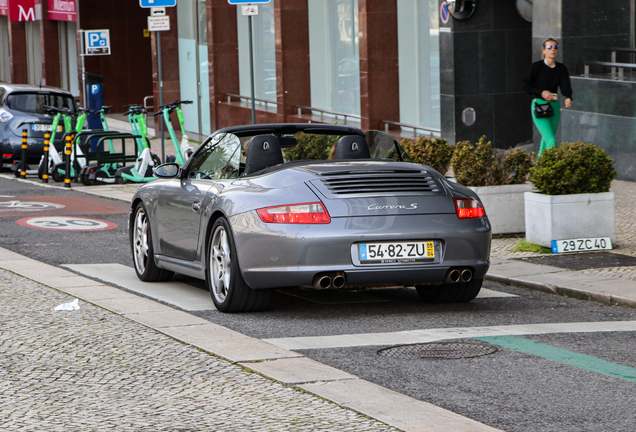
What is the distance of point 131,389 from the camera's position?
5.39m

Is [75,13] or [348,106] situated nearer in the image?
[348,106]

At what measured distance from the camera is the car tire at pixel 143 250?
9305mm

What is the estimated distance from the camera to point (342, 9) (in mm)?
22781

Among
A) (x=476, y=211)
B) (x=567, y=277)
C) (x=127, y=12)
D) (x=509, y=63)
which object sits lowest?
(x=567, y=277)

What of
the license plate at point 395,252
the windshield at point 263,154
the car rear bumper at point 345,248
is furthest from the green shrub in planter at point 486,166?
the license plate at point 395,252

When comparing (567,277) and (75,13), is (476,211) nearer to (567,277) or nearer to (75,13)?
(567,277)

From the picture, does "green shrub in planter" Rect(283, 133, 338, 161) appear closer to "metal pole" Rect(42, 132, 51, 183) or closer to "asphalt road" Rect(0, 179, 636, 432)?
"asphalt road" Rect(0, 179, 636, 432)

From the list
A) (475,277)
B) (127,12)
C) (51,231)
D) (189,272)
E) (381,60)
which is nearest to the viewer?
(475,277)

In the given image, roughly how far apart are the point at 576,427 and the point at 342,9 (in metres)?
18.8

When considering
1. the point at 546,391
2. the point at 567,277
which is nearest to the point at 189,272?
the point at 567,277

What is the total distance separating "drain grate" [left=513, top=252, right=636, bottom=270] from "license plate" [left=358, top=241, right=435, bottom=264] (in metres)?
2.45

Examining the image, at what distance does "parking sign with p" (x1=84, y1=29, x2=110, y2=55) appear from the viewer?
26.4m

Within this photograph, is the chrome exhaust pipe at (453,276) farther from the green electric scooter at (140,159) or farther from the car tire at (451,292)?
the green electric scooter at (140,159)

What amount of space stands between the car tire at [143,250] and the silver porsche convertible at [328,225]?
113 centimetres
